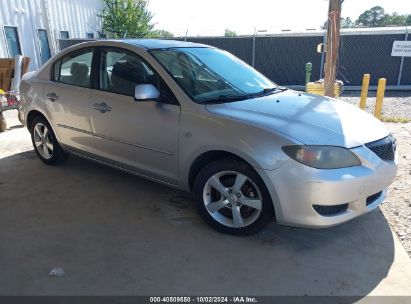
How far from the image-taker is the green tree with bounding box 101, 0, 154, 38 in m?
20.7

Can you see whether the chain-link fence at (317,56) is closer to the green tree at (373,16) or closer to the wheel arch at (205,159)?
the wheel arch at (205,159)

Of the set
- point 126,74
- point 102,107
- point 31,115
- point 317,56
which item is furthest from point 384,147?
point 317,56

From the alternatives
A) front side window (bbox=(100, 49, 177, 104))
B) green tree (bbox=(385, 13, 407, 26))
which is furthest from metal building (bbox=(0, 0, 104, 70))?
green tree (bbox=(385, 13, 407, 26))

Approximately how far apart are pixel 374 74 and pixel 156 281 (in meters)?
13.1

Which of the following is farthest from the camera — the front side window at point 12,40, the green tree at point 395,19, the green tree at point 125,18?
the green tree at point 395,19

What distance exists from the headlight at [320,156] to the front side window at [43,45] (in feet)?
50.0

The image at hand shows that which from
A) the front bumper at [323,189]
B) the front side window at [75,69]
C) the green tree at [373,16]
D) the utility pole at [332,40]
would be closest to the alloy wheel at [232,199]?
the front bumper at [323,189]

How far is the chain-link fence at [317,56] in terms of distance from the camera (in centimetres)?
1307

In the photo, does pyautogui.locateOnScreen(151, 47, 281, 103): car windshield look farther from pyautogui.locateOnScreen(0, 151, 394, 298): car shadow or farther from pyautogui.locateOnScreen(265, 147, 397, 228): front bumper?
pyautogui.locateOnScreen(0, 151, 394, 298): car shadow

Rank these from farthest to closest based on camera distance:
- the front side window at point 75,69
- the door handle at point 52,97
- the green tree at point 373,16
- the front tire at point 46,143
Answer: the green tree at point 373,16 → the front tire at point 46,143 → the door handle at point 52,97 → the front side window at point 75,69

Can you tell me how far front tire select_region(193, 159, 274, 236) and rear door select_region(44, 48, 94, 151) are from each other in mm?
1637

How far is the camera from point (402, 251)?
3004mm

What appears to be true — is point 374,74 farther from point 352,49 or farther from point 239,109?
point 239,109

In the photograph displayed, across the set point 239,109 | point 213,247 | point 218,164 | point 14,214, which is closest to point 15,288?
point 14,214
